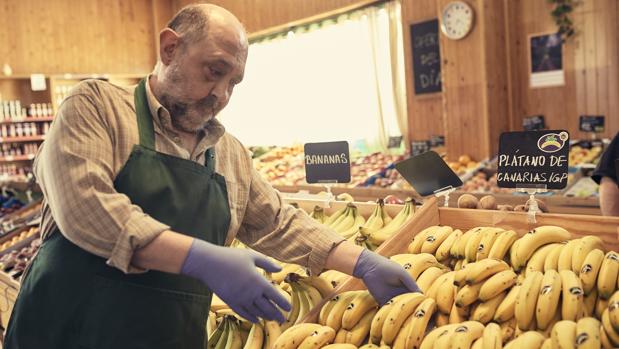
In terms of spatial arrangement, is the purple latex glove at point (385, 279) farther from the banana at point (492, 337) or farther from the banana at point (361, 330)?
the banana at point (492, 337)

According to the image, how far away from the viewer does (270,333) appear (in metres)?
1.90

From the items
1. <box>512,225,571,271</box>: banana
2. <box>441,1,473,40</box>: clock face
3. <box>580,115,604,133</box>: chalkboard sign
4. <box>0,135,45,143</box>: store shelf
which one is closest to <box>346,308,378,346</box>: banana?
<box>512,225,571,271</box>: banana

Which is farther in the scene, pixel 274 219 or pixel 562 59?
pixel 562 59

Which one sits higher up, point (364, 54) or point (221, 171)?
point (364, 54)

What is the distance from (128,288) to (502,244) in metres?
1.23

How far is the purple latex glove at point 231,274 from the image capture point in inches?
55.2

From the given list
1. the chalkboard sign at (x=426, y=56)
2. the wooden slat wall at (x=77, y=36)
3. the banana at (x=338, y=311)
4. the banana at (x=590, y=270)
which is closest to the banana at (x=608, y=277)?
the banana at (x=590, y=270)

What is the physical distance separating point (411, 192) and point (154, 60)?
878 cm

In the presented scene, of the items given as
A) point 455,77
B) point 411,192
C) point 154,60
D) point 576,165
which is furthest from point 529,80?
point 154,60

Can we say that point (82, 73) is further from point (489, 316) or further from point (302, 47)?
point (489, 316)

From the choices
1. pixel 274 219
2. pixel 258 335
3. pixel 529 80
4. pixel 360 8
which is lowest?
pixel 258 335

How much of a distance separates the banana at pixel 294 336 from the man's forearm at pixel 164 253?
47 cm

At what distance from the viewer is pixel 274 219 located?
2002 mm

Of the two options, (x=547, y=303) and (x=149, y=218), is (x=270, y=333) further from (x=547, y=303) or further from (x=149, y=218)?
(x=547, y=303)
